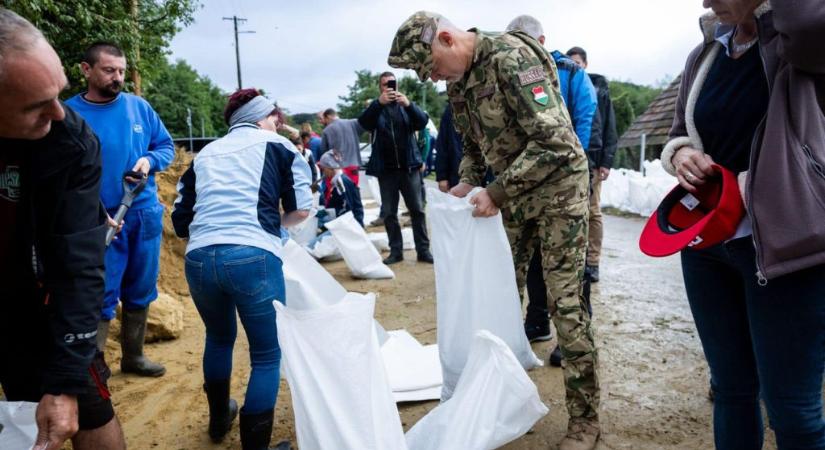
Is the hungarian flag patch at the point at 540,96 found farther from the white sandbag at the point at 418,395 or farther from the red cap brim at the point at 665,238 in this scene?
the white sandbag at the point at 418,395

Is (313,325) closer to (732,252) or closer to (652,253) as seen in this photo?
(652,253)

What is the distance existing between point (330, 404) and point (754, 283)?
128 cm

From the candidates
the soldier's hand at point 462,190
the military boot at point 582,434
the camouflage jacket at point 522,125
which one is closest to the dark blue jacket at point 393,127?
the soldier's hand at point 462,190

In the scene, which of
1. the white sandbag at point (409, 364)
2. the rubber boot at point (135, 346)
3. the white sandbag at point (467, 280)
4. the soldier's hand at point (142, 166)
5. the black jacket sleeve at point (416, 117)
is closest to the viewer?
the white sandbag at point (467, 280)

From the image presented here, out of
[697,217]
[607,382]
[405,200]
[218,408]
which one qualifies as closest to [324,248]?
[405,200]

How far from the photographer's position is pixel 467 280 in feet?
8.14

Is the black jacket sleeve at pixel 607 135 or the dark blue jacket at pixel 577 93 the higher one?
the dark blue jacket at pixel 577 93

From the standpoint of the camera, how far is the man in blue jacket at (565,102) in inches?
145

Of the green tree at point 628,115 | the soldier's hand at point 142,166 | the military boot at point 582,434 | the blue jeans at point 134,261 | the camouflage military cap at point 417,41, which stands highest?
the camouflage military cap at point 417,41

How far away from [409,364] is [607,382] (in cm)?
109

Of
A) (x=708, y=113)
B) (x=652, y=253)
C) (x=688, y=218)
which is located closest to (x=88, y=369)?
(x=652, y=253)

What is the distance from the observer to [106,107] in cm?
313

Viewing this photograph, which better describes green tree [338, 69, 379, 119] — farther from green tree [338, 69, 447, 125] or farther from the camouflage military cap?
the camouflage military cap

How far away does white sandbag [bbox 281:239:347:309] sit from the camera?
2.54 metres
